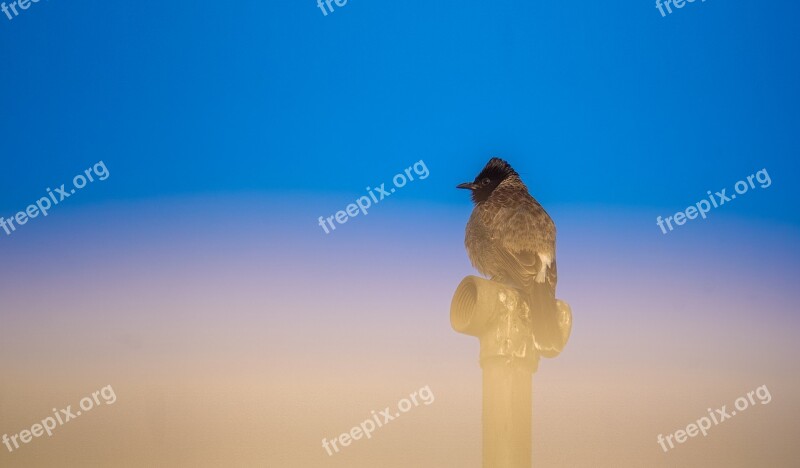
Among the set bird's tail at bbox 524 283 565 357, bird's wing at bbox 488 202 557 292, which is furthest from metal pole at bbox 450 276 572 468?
bird's wing at bbox 488 202 557 292

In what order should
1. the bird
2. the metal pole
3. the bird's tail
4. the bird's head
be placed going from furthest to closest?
the bird's head < the bird < the bird's tail < the metal pole

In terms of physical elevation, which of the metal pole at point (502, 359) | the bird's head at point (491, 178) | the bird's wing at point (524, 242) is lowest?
the metal pole at point (502, 359)

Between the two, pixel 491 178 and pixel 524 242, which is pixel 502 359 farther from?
pixel 491 178

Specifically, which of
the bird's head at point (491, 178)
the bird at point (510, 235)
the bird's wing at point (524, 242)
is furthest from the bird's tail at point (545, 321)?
the bird's head at point (491, 178)

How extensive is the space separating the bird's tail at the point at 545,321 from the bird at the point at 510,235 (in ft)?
0.09

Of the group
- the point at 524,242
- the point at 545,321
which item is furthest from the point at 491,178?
the point at 545,321

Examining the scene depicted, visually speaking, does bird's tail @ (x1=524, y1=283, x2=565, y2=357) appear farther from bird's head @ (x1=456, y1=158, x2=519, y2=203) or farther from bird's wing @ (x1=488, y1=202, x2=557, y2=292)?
bird's head @ (x1=456, y1=158, x2=519, y2=203)

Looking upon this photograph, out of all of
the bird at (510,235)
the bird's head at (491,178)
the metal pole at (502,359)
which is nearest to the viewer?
the metal pole at (502,359)

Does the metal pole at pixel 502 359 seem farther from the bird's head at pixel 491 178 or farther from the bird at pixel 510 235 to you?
the bird's head at pixel 491 178

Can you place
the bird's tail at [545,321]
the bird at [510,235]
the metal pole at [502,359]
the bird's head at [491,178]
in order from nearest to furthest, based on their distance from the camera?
the metal pole at [502,359] → the bird's tail at [545,321] → the bird at [510,235] → the bird's head at [491,178]

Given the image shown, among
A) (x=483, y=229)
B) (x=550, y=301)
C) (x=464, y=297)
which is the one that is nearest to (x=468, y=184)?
(x=483, y=229)

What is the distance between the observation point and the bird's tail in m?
5.27

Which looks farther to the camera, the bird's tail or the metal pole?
the bird's tail

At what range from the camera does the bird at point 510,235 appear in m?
6.64
